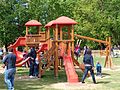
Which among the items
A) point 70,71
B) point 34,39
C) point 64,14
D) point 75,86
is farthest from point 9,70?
point 64,14

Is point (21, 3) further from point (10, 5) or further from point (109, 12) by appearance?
point (109, 12)

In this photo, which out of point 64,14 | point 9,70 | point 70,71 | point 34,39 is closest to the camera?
point 9,70

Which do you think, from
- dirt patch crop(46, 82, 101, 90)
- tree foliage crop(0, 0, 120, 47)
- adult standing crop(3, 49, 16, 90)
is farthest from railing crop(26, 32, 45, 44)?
tree foliage crop(0, 0, 120, 47)

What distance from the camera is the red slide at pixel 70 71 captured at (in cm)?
Result: 1803

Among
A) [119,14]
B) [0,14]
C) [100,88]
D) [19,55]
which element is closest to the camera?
[100,88]

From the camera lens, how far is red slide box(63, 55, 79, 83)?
1803 cm

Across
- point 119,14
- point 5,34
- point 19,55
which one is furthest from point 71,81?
point 119,14

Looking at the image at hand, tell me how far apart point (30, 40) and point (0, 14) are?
24.2 m

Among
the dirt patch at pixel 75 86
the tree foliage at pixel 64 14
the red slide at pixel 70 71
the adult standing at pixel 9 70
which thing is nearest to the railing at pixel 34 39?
the red slide at pixel 70 71

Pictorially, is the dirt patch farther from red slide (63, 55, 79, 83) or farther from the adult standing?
the adult standing

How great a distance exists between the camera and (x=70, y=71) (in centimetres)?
1906

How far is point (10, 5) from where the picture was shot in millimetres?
53906

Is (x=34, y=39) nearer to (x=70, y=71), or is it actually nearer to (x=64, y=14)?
(x=70, y=71)

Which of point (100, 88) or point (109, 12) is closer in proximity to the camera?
point (100, 88)
